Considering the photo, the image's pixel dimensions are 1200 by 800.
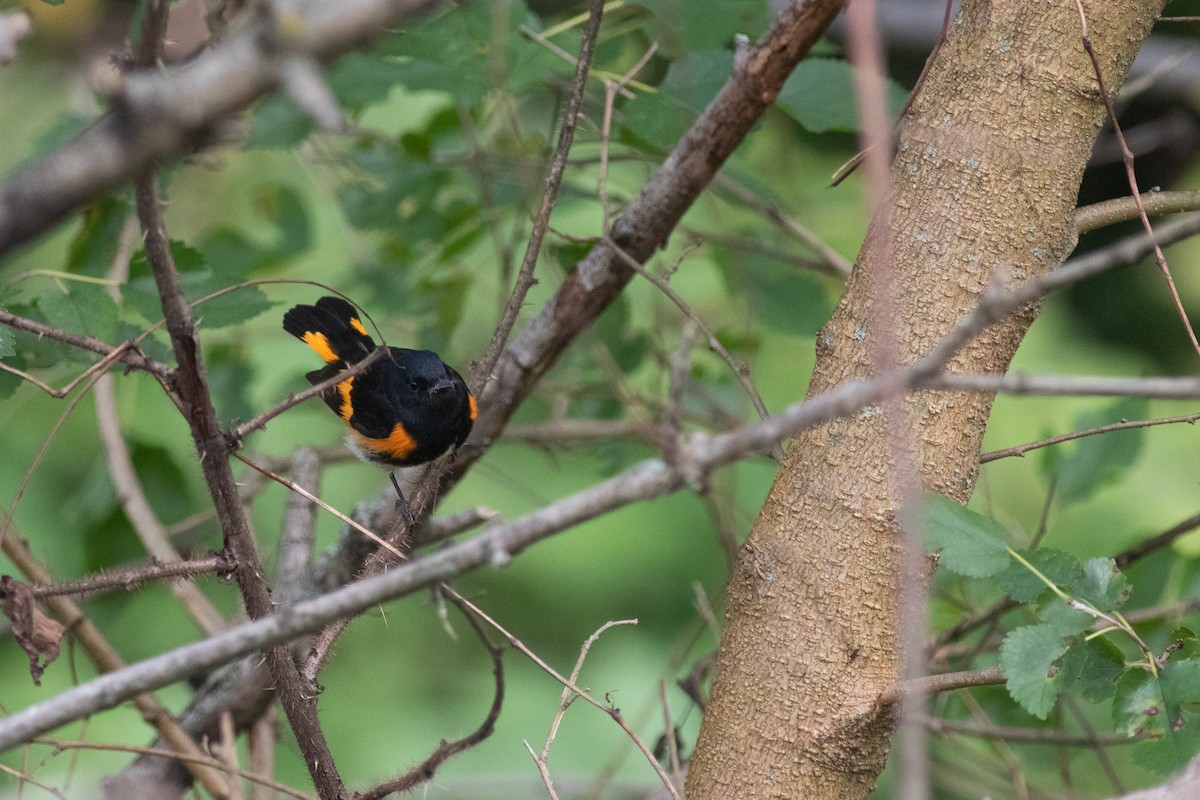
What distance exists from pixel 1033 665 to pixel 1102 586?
14 centimetres

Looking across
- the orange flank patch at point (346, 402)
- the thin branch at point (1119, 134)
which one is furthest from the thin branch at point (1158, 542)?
the orange flank patch at point (346, 402)

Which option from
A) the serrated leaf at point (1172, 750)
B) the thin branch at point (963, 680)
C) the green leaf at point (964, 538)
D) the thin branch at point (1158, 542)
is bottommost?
the serrated leaf at point (1172, 750)

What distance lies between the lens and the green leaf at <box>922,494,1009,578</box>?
4.23 feet

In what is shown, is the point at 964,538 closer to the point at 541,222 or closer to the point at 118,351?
the point at 541,222

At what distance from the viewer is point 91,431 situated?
3465 millimetres

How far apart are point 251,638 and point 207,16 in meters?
1.51

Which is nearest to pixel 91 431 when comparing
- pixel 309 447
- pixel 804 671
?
pixel 309 447

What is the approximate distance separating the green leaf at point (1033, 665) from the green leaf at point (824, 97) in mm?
1210

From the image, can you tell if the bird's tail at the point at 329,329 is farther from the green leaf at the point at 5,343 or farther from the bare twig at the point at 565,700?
the bare twig at the point at 565,700

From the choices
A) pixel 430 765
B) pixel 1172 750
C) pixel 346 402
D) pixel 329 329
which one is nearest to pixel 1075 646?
pixel 1172 750

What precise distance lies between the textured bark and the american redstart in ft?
3.43

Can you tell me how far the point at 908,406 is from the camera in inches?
56.9

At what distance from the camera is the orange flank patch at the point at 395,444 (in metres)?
2.64

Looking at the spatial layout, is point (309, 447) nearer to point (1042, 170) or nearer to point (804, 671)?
point (804, 671)
